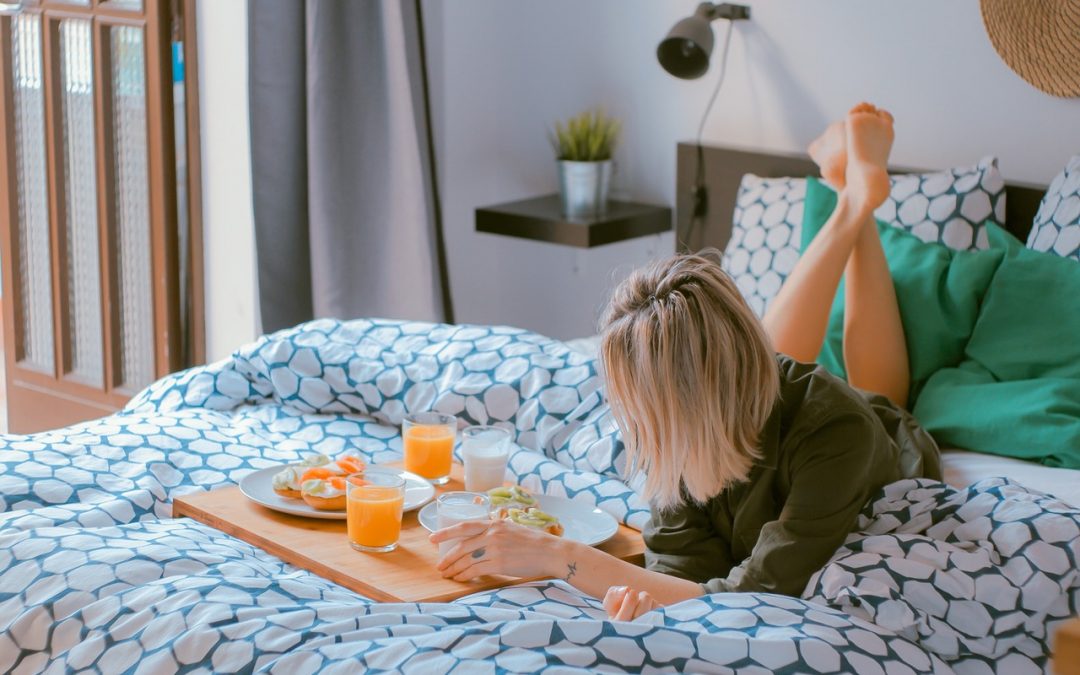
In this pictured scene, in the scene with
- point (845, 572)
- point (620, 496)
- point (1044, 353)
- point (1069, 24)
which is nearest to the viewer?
point (845, 572)

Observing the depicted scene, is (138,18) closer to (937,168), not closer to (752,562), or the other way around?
(937,168)

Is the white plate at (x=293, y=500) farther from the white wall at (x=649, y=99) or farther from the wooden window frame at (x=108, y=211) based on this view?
the white wall at (x=649, y=99)

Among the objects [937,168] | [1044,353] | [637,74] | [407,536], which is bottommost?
[407,536]

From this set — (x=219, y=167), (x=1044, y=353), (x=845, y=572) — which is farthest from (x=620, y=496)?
(x=219, y=167)

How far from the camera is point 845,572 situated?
5.26ft

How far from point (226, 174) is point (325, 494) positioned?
5.49 ft

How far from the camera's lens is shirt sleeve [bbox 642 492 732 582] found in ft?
5.88

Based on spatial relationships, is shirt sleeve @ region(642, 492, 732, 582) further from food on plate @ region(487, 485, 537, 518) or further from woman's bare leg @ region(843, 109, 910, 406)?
woman's bare leg @ region(843, 109, 910, 406)

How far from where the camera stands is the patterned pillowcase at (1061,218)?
8.01 ft

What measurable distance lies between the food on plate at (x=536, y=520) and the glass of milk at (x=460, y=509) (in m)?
0.04

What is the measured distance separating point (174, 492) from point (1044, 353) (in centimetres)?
152

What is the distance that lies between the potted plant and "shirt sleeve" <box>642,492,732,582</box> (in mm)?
1710

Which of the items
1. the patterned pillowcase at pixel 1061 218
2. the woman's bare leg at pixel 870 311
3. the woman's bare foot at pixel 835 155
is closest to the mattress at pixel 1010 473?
the woman's bare leg at pixel 870 311

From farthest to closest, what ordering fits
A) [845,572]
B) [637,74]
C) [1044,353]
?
[637,74] < [1044,353] < [845,572]
